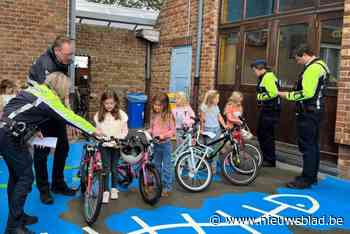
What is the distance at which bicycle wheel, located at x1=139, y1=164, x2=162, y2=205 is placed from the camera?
4.91 m

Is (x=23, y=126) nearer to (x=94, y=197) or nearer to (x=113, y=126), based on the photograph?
(x=94, y=197)

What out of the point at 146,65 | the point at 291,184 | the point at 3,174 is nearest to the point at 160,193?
the point at 291,184

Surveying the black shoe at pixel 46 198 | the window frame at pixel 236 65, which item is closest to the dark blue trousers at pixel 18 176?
the black shoe at pixel 46 198

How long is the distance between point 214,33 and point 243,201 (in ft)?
17.8

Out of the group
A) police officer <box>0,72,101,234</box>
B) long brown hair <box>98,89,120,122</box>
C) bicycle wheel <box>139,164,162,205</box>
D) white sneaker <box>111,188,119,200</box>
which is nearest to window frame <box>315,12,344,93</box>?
bicycle wheel <box>139,164,162,205</box>

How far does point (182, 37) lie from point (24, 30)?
12.3 ft

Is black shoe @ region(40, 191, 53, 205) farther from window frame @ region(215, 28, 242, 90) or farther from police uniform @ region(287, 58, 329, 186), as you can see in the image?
window frame @ region(215, 28, 242, 90)

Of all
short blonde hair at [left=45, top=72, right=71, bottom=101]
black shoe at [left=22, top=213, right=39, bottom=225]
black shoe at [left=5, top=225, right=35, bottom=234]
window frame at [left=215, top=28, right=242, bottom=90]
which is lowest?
black shoe at [left=22, top=213, right=39, bottom=225]

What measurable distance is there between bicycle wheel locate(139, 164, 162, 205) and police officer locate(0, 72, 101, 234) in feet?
4.01

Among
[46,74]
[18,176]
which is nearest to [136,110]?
[46,74]

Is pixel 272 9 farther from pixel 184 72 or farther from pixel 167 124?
pixel 167 124

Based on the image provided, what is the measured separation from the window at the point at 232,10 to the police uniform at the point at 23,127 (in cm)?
637

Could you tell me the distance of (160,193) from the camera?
16.2 ft

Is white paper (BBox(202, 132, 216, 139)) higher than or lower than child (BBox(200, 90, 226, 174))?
lower
